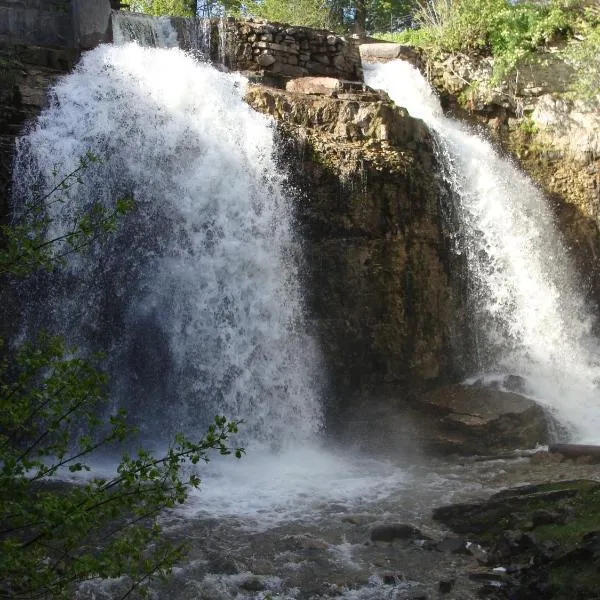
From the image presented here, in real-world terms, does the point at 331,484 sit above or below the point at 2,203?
below

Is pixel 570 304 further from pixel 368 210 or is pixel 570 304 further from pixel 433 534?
pixel 433 534

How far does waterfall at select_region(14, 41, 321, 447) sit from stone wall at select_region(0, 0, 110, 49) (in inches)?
53.8

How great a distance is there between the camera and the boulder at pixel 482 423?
10.3 meters

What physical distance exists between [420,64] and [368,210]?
611 centimetres

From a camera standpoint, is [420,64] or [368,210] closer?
[368,210]

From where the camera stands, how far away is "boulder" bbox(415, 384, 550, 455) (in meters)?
10.3

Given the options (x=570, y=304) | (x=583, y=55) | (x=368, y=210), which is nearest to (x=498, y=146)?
(x=583, y=55)

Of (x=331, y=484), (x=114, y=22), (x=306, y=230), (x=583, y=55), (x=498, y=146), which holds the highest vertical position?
(x=114, y=22)

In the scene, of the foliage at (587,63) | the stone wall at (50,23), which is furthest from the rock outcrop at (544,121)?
the stone wall at (50,23)

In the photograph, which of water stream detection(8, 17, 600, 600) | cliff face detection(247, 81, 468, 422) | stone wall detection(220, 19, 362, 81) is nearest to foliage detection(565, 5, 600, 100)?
stone wall detection(220, 19, 362, 81)

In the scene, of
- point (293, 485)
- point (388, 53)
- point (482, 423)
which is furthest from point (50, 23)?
point (482, 423)

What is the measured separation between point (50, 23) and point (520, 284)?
865 cm

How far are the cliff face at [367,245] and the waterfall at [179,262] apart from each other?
37cm

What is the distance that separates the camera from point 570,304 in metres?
13.8
